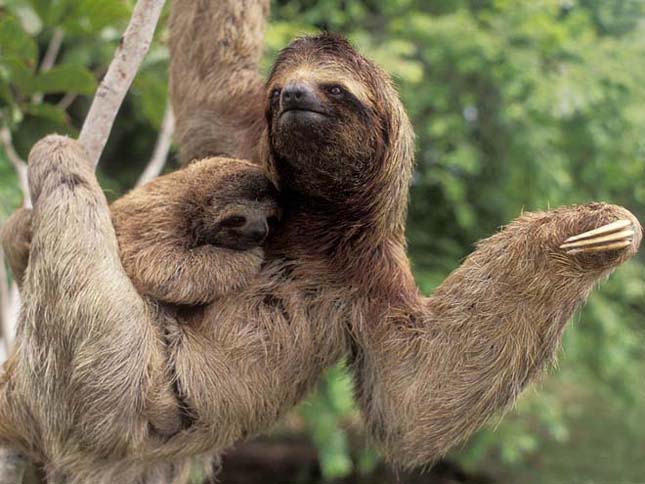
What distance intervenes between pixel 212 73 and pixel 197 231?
1.92m

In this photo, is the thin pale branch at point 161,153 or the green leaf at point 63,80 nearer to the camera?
Result: the green leaf at point 63,80

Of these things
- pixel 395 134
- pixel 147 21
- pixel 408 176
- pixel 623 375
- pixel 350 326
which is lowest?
pixel 623 375

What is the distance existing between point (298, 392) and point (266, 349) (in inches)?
16.9

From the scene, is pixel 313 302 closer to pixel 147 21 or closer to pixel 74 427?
pixel 74 427

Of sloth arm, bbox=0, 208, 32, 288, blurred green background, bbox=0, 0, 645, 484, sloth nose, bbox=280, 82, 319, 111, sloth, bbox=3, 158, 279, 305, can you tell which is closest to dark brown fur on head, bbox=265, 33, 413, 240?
sloth nose, bbox=280, 82, 319, 111

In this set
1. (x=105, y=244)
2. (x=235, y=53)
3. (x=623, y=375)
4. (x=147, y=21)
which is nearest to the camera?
(x=105, y=244)

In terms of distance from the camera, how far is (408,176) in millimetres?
5219

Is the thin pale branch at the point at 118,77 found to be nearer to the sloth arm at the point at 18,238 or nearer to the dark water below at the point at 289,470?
the sloth arm at the point at 18,238

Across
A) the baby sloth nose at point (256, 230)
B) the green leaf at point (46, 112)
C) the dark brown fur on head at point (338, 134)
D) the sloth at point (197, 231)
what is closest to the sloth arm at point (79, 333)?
the sloth at point (197, 231)

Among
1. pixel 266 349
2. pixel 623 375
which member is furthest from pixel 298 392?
pixel 623 375

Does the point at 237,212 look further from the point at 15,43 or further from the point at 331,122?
the point at 15,43

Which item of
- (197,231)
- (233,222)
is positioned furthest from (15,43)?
(233,222)

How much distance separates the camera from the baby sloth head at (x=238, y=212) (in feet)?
15.9

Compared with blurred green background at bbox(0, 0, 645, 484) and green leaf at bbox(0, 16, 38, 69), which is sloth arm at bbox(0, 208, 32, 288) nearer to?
green leaf at bbox(0, 16, 38, 69)
